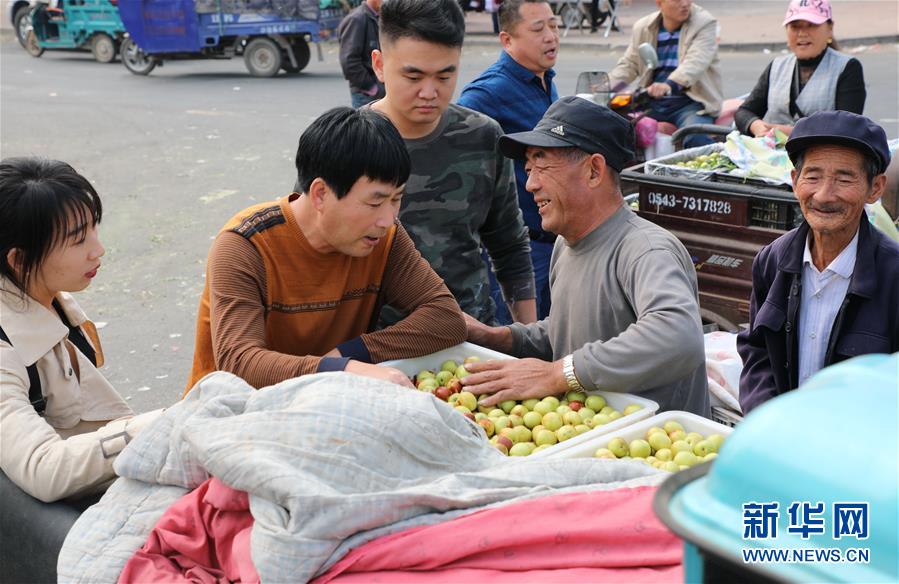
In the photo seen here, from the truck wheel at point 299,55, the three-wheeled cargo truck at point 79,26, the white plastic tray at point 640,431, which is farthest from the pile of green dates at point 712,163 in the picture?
the three-wheeled cargo truck at point 79,26

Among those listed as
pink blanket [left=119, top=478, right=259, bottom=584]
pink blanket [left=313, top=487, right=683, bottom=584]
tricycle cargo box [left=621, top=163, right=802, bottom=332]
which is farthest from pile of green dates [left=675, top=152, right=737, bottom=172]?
pink blanket [left=119, top=478, right=259, bottom=584]

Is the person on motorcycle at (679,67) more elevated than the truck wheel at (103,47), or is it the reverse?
the person on motorcycle at (679,67)

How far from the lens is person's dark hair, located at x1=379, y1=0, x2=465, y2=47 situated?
3736 mm

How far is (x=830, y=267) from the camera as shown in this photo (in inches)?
123

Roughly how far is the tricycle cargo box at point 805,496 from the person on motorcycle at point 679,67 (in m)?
6.05

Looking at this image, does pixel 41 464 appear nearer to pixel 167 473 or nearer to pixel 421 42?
pixel 167 473

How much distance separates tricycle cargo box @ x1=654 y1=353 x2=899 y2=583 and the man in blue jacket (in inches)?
150

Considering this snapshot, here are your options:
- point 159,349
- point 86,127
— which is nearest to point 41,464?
point 159,349

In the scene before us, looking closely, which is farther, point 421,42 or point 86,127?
point 86,127

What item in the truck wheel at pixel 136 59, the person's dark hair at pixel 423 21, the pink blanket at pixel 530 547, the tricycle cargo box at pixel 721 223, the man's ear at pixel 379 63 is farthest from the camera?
the truck wheel at pixel 136 59

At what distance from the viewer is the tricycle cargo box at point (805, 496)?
1165 millimetres

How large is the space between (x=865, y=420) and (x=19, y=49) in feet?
81.4

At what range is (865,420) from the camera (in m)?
1.23

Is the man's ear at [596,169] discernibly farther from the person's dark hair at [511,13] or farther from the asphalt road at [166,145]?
the asphalt road at [166,145]
